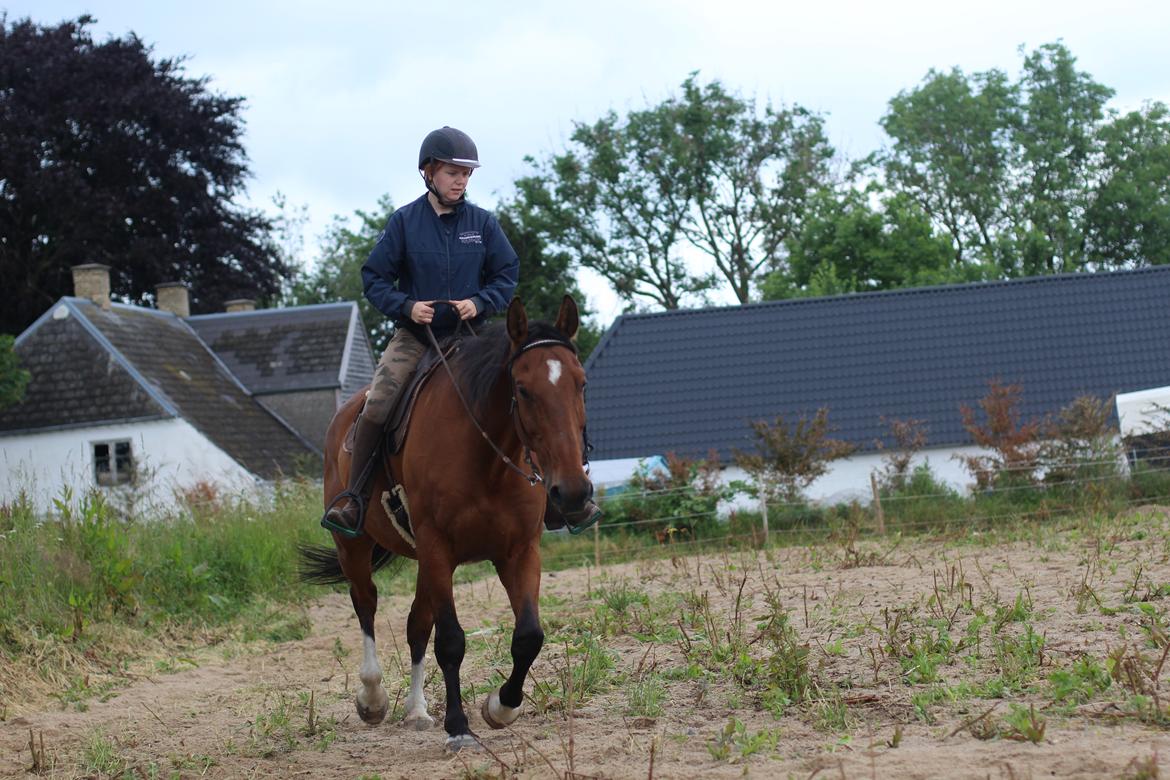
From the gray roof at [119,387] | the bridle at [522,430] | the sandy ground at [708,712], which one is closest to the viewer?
the sandy ground at [708,712]

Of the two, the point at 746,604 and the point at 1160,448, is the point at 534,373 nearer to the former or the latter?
→ the point at 746,604

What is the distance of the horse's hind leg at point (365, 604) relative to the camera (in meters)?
6.98

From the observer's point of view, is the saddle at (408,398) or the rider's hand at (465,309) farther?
the rider's hand at (465,309)

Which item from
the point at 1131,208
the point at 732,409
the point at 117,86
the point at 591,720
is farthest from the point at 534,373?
the point at 1131,208

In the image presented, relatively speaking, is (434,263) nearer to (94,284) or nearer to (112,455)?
(112,455)

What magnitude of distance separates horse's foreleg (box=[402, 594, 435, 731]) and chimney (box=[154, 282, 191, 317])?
1281 inches

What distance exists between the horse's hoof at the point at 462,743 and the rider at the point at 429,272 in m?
1.59

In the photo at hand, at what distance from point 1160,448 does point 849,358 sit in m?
10.4

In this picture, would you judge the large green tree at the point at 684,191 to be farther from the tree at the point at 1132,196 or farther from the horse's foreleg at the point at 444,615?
the horse's foreleg at the point at 444,615

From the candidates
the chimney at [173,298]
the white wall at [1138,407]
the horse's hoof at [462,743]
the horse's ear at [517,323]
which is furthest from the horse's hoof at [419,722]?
the chimney at [173,298]

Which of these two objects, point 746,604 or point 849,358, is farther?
point 849,358

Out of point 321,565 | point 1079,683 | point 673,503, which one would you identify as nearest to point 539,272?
point 673,503

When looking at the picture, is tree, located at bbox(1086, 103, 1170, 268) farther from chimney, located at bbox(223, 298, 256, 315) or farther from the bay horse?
the bay horse

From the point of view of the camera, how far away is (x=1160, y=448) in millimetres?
18156
